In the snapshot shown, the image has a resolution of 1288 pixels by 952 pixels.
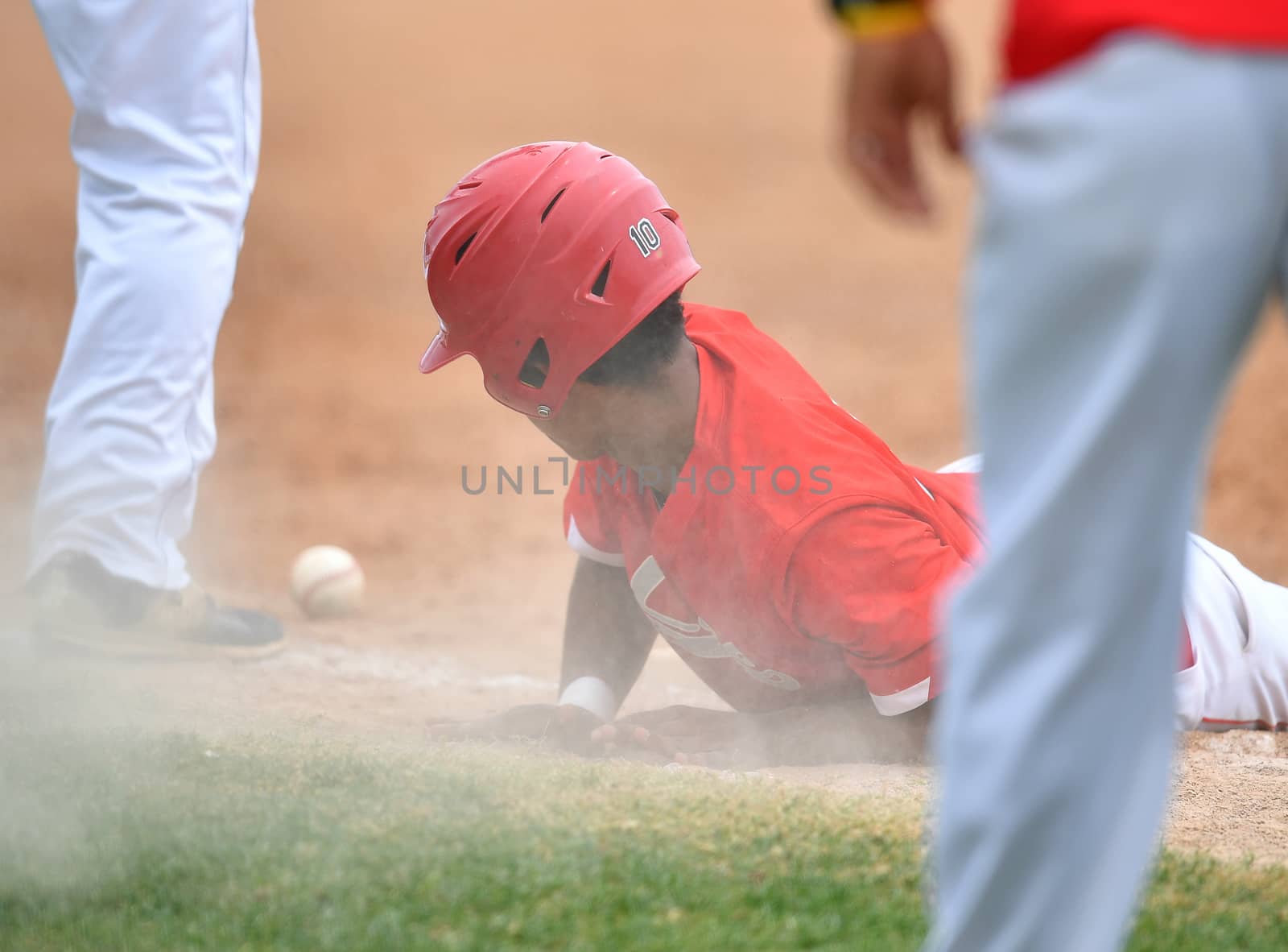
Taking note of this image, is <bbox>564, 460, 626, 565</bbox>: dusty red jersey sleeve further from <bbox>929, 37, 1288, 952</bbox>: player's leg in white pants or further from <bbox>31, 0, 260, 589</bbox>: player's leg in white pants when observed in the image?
<bbox>929, 37, 1288, 952</bbox>: player's leg in white pants

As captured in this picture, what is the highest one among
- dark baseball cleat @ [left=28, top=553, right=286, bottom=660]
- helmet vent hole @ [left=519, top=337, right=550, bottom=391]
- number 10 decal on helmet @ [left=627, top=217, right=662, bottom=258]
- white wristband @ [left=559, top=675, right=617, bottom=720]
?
number 10 decal on helmet @ [left=627, top=217, right=662, bottom=258]

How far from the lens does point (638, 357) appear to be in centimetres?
269

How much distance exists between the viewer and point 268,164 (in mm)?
10734

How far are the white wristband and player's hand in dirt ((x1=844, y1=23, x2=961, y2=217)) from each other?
190 centimetres

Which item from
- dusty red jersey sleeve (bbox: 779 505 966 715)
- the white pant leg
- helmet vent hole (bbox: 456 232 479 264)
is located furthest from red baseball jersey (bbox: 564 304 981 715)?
the white pant leg

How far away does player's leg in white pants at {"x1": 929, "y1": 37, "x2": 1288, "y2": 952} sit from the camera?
968mm

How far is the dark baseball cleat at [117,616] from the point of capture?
3037 millimetres

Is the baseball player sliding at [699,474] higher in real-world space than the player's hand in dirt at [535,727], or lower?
higher

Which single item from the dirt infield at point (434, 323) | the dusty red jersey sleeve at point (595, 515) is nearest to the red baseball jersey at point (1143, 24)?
the dirt infield at point (434, 323)

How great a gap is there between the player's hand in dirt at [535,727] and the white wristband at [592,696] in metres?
0.12

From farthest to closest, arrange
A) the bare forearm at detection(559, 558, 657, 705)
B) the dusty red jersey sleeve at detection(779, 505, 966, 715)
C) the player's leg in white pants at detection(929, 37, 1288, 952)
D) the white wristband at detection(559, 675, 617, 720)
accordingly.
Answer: the bare forearm at detection(559, 558, 657, 705) < the white wristband at detection(559, 675, 617, 720) < the dusty red jersey sleeve at detection(779, 505, 966, 715) < the player's leg in white pants at detection(929, 37, 1288, 952)

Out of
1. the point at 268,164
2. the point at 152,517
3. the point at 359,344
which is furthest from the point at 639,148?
the point at 152,517

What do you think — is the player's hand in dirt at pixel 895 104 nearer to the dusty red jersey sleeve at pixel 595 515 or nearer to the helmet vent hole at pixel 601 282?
the helmet vent hole at pixel 601 282

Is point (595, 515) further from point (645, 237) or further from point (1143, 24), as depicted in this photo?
point (1143, 24)
